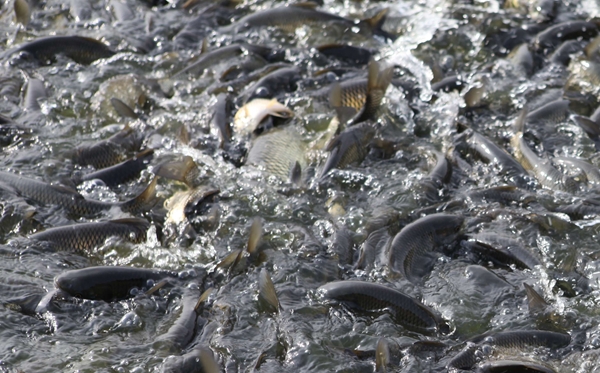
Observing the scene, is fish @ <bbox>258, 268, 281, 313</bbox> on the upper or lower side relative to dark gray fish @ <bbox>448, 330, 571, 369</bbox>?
upper

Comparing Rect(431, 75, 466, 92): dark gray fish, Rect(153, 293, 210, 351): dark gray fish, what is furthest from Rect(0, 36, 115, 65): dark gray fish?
Rect(153, 293, 210, 351): dark gray fish

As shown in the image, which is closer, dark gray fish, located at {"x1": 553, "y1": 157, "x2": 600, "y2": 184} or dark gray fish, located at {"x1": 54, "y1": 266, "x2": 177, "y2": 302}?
dark gray fish, located at {"x1": 54, "y1": 266, "x2": 177, "y2": 302}

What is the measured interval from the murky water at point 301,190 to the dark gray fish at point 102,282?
5cm

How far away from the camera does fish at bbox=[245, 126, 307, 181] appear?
16.1 ft

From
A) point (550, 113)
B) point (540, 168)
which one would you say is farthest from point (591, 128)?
point (540, 168)

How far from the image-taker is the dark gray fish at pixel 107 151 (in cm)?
496

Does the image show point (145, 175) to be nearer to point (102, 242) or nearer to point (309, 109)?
point (102, 242)

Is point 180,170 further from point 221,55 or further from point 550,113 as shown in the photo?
point 550,113

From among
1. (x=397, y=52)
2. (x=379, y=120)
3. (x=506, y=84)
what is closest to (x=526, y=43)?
(x=506, y=84)

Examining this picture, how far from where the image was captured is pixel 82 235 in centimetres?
419

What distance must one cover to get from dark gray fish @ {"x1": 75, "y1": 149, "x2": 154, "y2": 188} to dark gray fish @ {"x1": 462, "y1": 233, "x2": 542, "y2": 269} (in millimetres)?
2195

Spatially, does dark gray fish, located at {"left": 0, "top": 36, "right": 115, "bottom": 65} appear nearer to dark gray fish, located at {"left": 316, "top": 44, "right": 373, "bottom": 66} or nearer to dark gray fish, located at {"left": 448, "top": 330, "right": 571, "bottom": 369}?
dark gray fish, located at {"left": 316, "top": 44, "right": 373, "bottom": 66}

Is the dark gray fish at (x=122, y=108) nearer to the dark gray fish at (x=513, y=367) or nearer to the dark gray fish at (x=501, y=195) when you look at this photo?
the dark gray fish at (x=501, y=195)

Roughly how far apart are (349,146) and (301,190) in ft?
1.71
